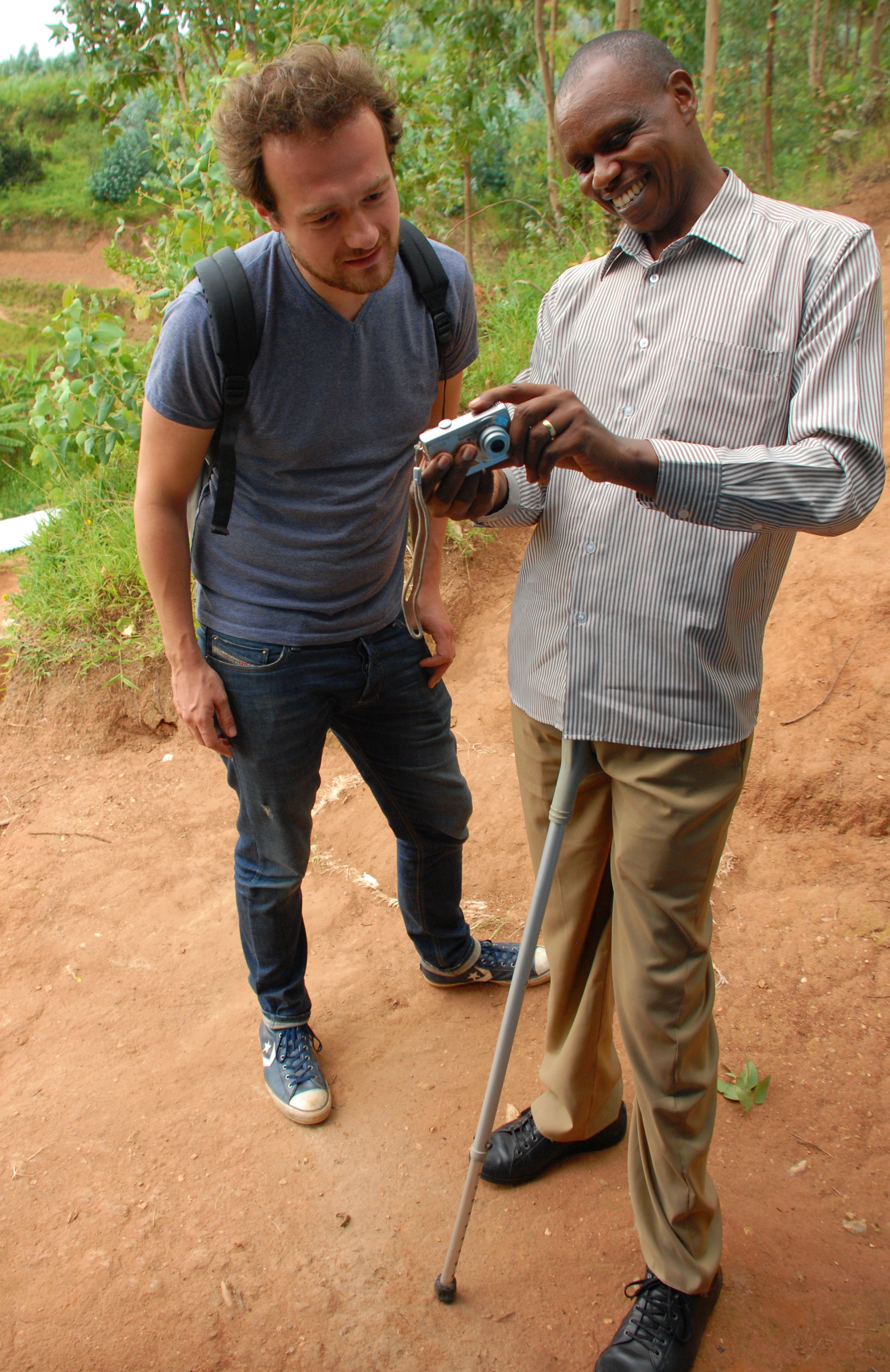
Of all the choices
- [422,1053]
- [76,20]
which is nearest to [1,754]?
[422,1053]

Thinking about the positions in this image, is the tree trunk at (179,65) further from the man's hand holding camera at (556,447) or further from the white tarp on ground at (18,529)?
the man's hand holding camera at (556,447)

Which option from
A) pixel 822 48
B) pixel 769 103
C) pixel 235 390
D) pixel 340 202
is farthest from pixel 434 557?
pixel 822 48

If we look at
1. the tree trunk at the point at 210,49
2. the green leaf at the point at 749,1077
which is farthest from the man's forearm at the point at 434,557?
the tree trunk at the point at 210,49

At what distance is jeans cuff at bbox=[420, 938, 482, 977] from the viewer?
2.77m

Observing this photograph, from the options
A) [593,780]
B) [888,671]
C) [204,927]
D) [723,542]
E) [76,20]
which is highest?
[76,20]

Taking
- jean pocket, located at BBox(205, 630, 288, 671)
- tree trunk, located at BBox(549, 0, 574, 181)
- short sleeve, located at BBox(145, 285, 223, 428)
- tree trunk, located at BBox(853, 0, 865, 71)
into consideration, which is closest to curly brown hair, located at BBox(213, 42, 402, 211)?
short sleeve, located at BBox(145, 285, 223, 428)

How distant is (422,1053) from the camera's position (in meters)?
2.63

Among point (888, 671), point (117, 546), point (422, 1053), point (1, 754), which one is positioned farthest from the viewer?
point (117, 546)

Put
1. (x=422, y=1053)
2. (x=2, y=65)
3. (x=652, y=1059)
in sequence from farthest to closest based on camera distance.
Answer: (x=2, y=65)
(x=422, y=1053)
(x=652, y=1059)

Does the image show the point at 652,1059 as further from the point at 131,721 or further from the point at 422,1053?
the point at 131,721

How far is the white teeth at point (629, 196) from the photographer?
1469 mm

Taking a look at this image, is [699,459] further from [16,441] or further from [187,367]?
[16,441]

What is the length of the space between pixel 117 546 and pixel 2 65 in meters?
25.1

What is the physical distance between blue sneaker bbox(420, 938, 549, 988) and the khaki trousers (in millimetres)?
963
